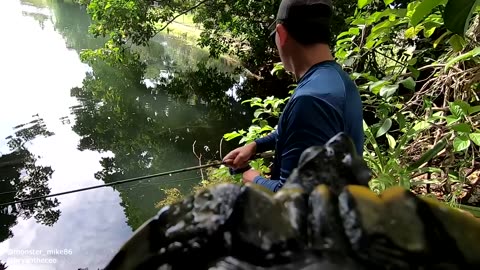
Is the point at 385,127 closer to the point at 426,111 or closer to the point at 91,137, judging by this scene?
the point at 426,111

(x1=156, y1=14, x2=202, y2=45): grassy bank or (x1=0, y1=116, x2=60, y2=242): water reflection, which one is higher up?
(x1=0, y1=116, x2=60, y2=242): water reflection

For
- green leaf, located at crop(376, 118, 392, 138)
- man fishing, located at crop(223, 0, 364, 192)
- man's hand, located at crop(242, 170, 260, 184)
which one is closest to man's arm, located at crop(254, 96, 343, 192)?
man fishing, located at crop(223, 0, 364, 192)

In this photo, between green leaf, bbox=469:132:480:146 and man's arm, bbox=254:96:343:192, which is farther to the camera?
green leaf, bbox=469:132:480:146

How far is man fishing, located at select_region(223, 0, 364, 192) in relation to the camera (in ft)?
3.40

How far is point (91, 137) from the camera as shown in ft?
25.3

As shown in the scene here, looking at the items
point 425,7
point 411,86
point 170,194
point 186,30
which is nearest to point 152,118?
point 170,194

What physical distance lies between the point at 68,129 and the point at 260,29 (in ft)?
13.7

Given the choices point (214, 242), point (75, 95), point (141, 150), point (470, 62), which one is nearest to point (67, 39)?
point (75, 95)

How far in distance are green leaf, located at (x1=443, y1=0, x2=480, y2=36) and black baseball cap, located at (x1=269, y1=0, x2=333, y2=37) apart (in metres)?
0.39

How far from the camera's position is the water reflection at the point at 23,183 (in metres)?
5.11

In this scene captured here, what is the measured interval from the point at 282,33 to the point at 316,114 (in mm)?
265

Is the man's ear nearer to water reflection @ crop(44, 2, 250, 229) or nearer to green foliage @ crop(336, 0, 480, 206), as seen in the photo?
green foliage @ crop(336, 0, 480, 206)

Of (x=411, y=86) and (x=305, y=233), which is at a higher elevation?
(x=305, y=233)

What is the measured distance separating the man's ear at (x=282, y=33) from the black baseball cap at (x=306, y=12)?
0.02 m
